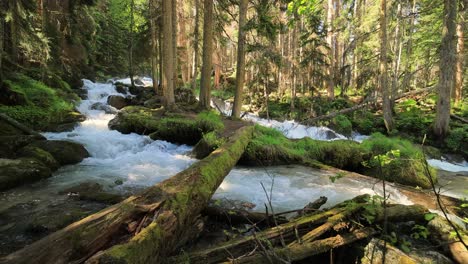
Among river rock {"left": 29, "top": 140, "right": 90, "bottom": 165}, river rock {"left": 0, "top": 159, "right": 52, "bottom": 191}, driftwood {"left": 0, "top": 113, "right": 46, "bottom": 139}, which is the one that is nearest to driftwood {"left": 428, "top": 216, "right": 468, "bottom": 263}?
river rock {"left": 0, "top": 159, "right": 52, "bottom": 191}

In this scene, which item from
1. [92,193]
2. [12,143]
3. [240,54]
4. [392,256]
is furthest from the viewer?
[240,54]

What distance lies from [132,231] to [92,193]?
3.65 metres

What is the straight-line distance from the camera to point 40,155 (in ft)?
26.4

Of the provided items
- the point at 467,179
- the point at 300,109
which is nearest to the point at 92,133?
the point at 467,179

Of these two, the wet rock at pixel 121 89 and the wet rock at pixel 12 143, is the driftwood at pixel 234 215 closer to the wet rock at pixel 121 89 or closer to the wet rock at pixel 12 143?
the wet rock at pixel 12 143

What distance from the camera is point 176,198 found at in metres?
A: 3.63

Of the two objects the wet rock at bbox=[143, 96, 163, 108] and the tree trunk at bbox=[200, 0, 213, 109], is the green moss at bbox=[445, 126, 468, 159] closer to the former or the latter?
the tree trunk at bbox=[200, 0, 213, 109]

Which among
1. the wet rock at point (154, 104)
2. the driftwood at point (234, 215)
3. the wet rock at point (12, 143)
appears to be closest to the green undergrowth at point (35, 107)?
the wet rock at point (12, 143)

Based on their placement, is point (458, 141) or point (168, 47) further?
point (458, 141)

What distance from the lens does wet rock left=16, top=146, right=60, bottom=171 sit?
7937 millimetres

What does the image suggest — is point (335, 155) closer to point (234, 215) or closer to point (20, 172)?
point (234, 215)

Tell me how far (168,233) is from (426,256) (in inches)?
116

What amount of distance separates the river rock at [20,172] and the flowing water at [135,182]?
0.65ft

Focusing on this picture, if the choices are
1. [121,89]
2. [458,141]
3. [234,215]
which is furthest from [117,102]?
[458,141]
